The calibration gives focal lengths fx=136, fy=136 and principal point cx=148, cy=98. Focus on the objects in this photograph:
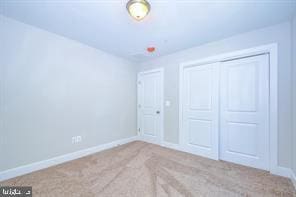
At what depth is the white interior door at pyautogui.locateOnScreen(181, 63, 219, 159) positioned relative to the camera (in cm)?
281

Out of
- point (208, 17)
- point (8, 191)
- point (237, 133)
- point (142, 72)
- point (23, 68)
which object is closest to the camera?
point (8, 191)

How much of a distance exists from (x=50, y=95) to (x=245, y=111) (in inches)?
140

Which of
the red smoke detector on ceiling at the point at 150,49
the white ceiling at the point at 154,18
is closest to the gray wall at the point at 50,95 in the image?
the white ceiling at the point at 154,18

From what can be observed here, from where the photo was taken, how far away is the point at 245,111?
8.15 ft

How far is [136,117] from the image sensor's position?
13.8ft

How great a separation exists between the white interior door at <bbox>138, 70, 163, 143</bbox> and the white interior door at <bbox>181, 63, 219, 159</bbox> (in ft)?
2.36

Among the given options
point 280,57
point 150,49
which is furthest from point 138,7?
point 280,57

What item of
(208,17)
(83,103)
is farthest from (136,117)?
(208,17)

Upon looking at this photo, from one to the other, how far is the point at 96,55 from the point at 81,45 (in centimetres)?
38

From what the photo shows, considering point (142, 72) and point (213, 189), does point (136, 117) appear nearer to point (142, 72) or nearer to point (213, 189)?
point (142, 72)

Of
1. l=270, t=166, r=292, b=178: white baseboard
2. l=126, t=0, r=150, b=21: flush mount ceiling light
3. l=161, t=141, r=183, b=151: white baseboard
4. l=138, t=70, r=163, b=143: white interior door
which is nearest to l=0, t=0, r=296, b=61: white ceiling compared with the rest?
l=126, t=0, r=150, b=21: flush mount ceiling light

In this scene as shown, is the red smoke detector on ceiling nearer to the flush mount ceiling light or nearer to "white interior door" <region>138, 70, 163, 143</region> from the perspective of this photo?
"white interior door" <region>138, 70, 163, 143</region>

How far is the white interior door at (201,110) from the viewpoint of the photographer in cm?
281

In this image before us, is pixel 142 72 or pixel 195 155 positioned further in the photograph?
pixel 142 72
